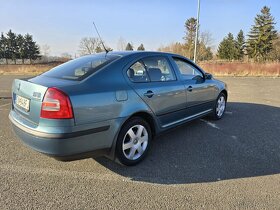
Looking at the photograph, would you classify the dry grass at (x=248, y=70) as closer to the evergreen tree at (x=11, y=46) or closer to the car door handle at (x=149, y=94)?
the car door handle at (x=149, y=94)

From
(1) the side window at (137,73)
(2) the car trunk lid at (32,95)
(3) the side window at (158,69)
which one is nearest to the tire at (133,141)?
(1) the side window at (137,73)

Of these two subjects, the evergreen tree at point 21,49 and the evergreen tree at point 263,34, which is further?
the evergreen tree at point 21,49

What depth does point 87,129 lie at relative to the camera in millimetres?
2859

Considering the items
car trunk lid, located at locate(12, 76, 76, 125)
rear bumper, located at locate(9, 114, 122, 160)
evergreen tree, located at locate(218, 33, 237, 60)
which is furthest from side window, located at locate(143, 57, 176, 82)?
evergreen tree, located at locate(218, 33, 237, 60)

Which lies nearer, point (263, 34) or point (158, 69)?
point (158, 69)

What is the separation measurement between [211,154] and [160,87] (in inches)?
51.3

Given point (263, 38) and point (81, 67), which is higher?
point (263, 38)

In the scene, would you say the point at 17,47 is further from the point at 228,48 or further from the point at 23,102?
the point at 23,102

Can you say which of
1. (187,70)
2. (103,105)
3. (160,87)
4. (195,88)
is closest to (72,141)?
(103,105)

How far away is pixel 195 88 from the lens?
472 centimetres

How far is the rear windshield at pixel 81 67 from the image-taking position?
323 centimetres

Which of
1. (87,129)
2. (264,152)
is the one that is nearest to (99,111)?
(87,129)

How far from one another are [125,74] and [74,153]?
123 centimetres

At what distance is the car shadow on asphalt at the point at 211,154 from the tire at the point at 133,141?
13 cm
